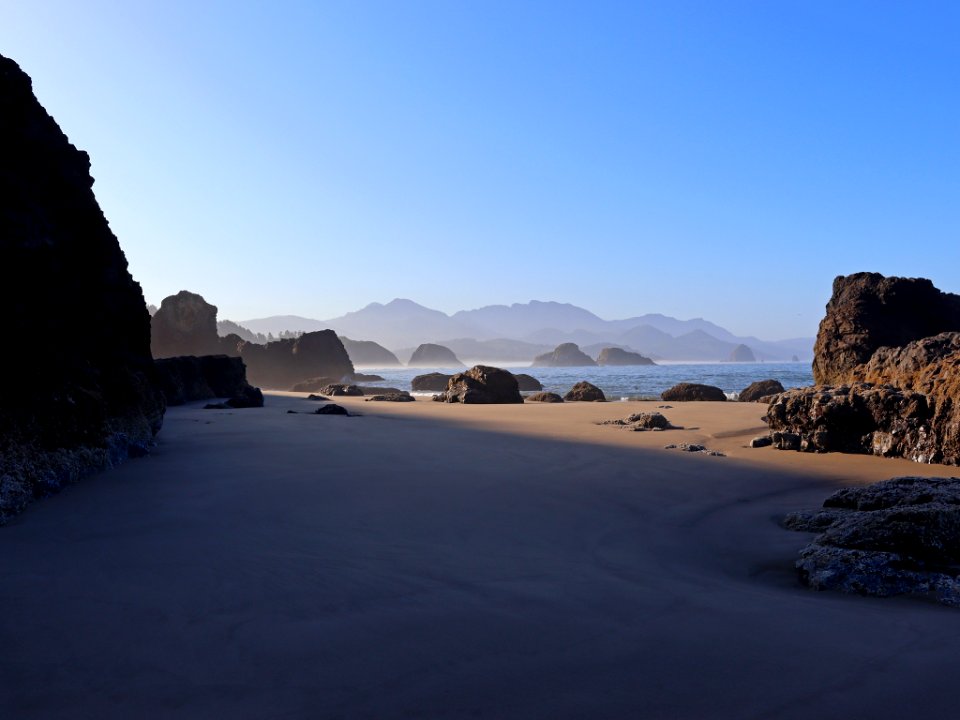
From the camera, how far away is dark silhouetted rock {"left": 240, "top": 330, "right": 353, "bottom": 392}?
4681 cm

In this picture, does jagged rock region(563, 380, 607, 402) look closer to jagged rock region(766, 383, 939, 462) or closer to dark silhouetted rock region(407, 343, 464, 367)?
jagged rock region(766, 383, 939, 462)

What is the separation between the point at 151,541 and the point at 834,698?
3.19 meters

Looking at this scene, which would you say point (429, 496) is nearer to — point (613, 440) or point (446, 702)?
point (446, 702)

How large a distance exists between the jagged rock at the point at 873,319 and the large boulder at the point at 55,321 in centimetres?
1453

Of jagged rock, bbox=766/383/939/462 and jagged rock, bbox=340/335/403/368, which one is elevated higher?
jagged rock, bbox=340/335/403/368

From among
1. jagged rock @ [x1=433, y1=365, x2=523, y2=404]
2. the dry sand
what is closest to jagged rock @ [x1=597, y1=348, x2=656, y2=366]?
jagged rock @ [x1=433, y1=365, x2=523, y2=404]

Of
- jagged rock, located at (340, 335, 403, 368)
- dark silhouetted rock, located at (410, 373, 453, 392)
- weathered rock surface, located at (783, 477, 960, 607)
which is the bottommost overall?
weathered rock surface, located at (783, 477, 960, 607)

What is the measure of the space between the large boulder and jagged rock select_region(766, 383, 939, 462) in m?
7.63

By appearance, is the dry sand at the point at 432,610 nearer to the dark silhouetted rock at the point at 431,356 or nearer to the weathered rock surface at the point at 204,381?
the weathered rock surface at the point at 204,381

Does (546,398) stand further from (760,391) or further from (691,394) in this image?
(760,391)

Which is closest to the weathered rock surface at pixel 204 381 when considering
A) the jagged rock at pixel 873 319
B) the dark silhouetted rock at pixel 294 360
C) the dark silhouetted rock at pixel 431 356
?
the jagged rock at pixel 873 319

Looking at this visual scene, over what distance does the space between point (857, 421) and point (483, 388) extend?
12815mm

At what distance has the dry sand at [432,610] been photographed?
1.79 m

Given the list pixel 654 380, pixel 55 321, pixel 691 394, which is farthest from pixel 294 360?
pixel 55 321
